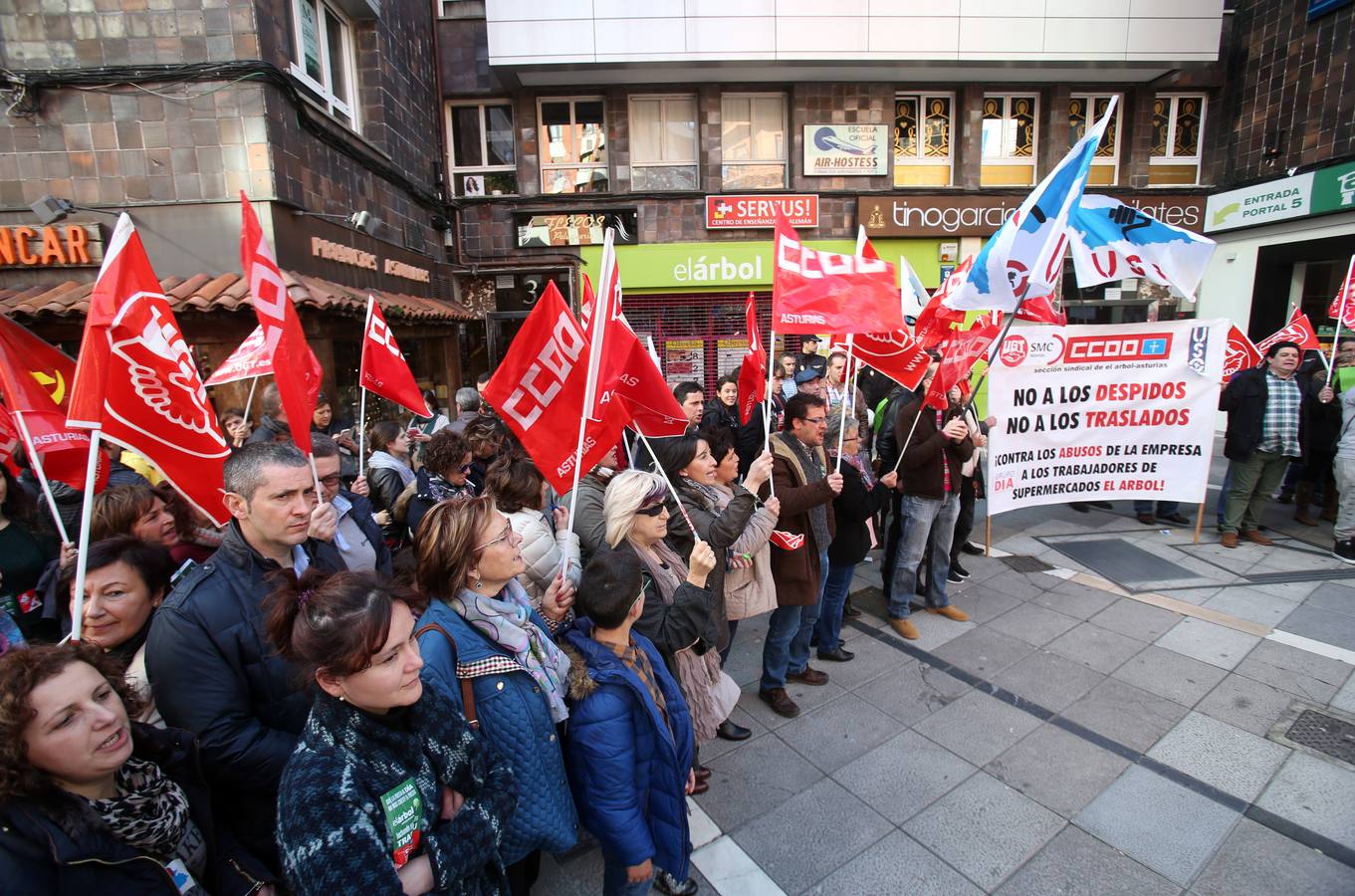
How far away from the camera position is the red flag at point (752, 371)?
16.0ft

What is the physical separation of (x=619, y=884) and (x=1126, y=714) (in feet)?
10.5

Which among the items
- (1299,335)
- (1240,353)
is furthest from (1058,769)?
(1240,353)

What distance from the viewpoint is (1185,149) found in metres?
13.6

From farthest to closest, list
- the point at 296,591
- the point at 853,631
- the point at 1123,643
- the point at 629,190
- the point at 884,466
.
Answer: the point at 629,190, the point at 884,466, the point at 853,631, the point at 1123,643, the point at 296,591

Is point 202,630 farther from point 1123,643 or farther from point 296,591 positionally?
point 1123,643

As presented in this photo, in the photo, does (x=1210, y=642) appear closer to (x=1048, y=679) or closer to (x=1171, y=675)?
(x=1171, y=675)

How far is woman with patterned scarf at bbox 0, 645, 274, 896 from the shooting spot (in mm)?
1267

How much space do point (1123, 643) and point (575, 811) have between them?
4.25m

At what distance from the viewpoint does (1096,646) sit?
4477mm

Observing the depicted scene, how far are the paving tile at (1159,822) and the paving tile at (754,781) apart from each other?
1.32 m

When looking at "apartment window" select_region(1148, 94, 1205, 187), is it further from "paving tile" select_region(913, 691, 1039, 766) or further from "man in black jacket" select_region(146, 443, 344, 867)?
"man in black jacket" select_region(146, 443, 344, 867)

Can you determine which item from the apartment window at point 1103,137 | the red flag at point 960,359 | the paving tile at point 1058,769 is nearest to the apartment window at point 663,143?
the apartment window at point 1103,137

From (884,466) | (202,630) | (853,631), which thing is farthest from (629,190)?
(202,630)

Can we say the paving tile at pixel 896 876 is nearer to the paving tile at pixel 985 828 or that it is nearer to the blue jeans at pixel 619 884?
the paving tile at pixel 985 828
